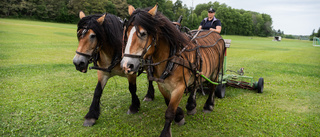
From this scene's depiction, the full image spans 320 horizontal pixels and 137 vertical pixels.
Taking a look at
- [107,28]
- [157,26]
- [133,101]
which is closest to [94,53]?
[107,28]

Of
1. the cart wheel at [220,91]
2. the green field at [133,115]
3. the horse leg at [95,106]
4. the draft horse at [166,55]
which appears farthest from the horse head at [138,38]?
the cart wheel at [220,91]

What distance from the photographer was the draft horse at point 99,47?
3.56 m

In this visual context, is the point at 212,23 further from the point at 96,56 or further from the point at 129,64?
the point at 129,64

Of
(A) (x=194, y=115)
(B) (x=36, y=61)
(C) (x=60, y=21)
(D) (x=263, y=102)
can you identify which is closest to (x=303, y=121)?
(D) (x=263, y=102)

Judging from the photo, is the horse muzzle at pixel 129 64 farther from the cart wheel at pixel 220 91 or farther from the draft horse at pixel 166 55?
the cart wheel at pixel 220 91

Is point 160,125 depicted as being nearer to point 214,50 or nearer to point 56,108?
point 214,50

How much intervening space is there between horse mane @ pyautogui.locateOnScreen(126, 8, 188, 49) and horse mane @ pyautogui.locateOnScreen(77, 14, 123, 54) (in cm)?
121

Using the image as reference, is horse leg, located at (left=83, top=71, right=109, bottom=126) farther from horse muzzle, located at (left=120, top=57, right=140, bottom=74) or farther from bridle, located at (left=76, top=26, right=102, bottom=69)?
horse muzzle, located at (left=120, top=57, right=140, bottom=74)

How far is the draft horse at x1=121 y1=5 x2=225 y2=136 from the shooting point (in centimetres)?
264

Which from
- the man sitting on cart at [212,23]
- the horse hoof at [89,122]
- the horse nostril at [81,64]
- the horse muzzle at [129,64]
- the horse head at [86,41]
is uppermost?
the man sitting on cart at [212,23]

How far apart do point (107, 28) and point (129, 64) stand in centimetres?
174

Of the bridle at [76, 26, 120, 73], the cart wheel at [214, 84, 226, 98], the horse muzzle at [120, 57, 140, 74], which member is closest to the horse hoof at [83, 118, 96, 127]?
the bridle at [76, 26, 120, 73]

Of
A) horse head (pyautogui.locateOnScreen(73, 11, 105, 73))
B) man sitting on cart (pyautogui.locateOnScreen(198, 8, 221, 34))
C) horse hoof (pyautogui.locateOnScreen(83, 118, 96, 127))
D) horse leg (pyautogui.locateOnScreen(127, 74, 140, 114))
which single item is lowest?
horse hoof (pyautogui.locateOnScreen(83, 118, 96, 127))

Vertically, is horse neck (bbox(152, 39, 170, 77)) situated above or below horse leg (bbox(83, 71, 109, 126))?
above
